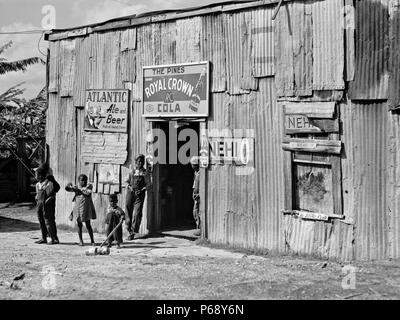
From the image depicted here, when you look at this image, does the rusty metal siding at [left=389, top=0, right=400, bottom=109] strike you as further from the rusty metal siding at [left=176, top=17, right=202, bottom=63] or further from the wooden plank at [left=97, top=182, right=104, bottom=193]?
the wooden plank at [left=97, top=182, right=104, bottom=193]

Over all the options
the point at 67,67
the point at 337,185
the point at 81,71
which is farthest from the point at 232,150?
the point at 67,67

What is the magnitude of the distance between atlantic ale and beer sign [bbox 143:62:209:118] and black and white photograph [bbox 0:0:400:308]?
3 centimetres

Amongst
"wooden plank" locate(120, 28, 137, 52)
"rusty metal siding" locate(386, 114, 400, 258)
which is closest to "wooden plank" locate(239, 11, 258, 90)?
"rusty metal siding" locate(386, 114, 400, 258)

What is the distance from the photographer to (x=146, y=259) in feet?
31.1

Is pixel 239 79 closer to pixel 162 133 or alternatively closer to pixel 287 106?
pixel 287 106

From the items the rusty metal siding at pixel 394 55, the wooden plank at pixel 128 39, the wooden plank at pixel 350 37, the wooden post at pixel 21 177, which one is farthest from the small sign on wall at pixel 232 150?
the wooden post at pixel 21 177

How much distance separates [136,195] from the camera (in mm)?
11633

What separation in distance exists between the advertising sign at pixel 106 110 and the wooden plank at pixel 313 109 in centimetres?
403

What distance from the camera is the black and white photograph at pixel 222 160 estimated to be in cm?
788

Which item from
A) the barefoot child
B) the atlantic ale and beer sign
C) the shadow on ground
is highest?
the atlantic ale and beer sign

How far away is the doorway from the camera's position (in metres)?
12.0

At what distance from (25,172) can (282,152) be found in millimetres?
11099
